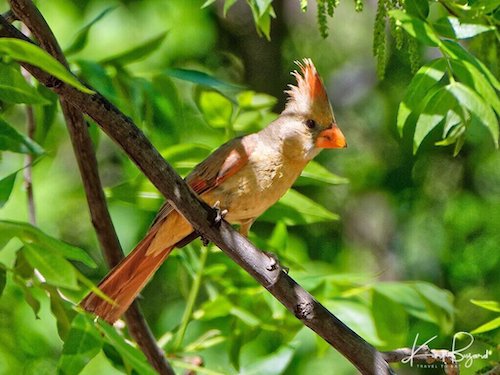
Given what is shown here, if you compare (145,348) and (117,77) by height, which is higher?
(117,77)

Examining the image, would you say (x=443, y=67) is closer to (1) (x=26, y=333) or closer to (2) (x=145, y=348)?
(2) (x=145, y=348)

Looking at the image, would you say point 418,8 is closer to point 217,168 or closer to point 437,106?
point 437,106

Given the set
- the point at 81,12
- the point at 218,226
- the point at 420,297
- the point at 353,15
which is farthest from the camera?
the point at 353,15

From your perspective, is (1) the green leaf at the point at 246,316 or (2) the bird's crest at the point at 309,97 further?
(1) the green leaf at the point at 246,316

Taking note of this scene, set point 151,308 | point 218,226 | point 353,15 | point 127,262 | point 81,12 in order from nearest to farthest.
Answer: point 218,226 → point 127,262 → point 151,308 → point 81,12 → point 353,15

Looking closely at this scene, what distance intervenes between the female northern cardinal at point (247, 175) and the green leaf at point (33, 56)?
0.98m

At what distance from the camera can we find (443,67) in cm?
189

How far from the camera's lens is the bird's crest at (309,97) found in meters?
2.44

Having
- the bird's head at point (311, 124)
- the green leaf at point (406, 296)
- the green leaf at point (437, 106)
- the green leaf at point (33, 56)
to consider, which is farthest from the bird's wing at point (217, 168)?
the green leaf at point (33, 56)

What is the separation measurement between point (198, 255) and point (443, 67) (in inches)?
42.6

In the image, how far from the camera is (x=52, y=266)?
165 centimetres

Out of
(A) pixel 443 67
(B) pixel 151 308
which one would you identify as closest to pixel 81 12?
(B) pixel 151 308

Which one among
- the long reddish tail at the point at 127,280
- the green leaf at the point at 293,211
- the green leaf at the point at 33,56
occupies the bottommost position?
the green leaf at the point at 293,211

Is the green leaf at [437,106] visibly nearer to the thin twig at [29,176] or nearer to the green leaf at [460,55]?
the green leaf at [460,55]
